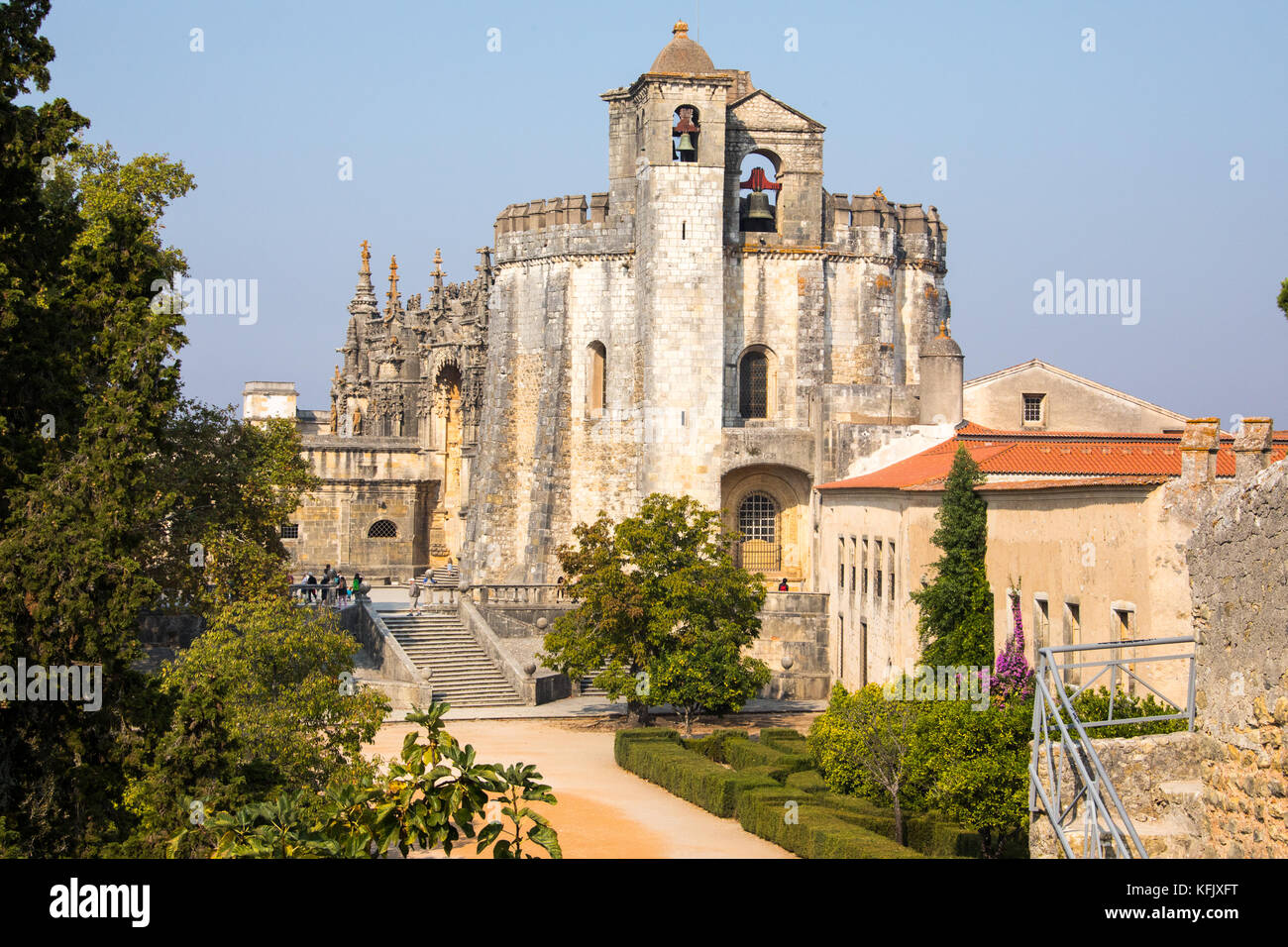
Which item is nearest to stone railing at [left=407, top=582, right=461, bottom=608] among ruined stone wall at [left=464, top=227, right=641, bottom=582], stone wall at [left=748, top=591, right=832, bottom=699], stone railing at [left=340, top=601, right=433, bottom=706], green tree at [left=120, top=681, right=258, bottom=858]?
ruined stone wall at [left=464, top=227, right=641, bottom=582]

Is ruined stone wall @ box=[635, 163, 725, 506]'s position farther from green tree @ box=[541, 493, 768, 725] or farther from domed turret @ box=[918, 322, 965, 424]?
green tree @ box=[541, 493, 768, 725]

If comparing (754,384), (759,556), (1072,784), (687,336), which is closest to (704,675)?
(759,556)

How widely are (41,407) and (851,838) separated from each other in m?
12.7

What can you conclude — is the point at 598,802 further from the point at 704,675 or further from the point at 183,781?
the point at 183,781

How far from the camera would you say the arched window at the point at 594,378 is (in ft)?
160

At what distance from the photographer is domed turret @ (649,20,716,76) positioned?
4725 centimetres

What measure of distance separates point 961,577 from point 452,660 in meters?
16.5

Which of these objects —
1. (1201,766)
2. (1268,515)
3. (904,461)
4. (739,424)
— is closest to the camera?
(1268,515)

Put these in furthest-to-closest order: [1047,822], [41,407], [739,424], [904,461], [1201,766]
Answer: [739,424]
[904,461]
[41,407]
[1047,822]
[1201,766]
